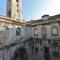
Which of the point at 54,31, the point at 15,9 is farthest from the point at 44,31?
the point at 15,9

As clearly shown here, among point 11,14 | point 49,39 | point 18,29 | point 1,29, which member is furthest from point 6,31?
point 49,39

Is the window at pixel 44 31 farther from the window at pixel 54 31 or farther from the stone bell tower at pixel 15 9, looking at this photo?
the stone bell tower at pixel 15 9

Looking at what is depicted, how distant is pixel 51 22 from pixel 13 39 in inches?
264

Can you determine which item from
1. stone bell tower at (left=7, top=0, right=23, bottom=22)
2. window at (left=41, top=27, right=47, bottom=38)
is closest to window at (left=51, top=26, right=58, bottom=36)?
window at (left=41, top=27, right=47, bottom=38)

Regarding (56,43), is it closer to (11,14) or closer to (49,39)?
(49,39)

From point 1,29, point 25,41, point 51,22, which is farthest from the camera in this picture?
point 25,41

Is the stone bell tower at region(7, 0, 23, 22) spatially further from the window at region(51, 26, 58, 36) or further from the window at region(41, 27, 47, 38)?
the window at region(51, 26, 58, 36)

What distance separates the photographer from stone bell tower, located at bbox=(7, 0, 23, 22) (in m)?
21.9

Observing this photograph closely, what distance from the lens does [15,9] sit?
73.7 feet

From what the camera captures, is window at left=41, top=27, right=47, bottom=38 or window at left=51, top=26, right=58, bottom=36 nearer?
window at left=51, top=26, right=58, bottom=36

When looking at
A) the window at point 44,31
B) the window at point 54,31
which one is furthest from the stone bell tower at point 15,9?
the window at point 54,31

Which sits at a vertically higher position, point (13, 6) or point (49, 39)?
point (13, 6)

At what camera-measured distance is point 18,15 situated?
75.2 ft

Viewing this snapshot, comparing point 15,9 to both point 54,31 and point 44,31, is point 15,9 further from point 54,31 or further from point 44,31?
point 54,31
